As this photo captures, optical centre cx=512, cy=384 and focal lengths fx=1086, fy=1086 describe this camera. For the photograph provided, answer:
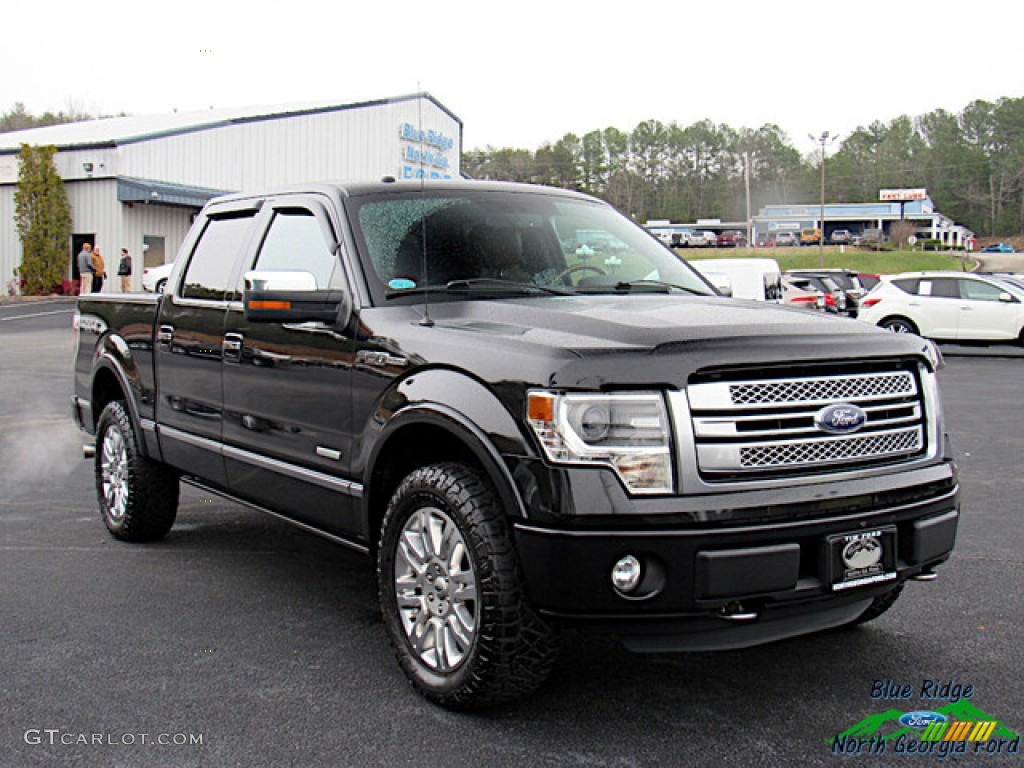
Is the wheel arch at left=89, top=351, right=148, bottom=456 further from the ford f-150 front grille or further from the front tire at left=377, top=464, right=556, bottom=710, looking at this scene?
the ford f-150 front grille

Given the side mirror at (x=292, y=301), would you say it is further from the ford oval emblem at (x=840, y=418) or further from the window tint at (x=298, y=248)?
the ford oval emblem at (x=840, y=418)

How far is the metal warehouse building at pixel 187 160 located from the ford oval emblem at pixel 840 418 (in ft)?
93.7

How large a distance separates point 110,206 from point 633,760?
35.7 metres

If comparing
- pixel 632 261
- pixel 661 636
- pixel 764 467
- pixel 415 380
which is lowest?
pixel 661 636

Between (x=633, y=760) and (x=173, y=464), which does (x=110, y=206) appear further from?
(x=633, y=760)

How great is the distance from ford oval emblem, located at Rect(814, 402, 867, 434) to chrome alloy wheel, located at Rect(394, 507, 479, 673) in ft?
4.04

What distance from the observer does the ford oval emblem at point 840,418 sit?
11.5 ft

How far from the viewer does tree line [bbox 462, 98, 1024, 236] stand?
141 m

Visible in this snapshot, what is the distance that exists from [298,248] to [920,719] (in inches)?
127

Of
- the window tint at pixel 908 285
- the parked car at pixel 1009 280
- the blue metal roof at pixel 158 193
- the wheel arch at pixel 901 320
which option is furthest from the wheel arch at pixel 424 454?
the blue metal roof at pixel 158 193

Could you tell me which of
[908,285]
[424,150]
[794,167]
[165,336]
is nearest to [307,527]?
[165,336]

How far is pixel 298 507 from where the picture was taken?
4707 millimetres

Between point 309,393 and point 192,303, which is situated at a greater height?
point 192,303

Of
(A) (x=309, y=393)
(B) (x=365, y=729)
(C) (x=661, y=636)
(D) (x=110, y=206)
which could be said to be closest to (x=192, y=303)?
(A) (x=309, y=393)
